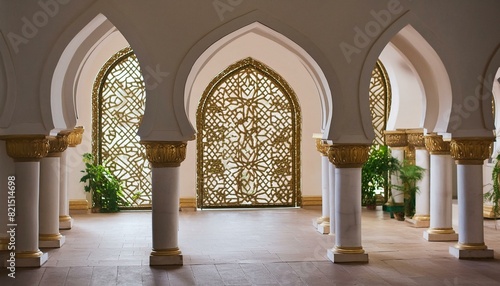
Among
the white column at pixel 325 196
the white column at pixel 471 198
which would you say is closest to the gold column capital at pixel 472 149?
the white column at pixel 471 198

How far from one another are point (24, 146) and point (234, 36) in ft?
9.58

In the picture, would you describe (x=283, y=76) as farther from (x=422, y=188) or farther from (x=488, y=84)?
(x=488, y=84)

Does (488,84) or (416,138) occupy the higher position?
(488,84)

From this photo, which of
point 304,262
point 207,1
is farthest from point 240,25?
point 304,262

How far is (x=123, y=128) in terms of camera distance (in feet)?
50.2

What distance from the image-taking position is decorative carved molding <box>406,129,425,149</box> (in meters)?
13.1

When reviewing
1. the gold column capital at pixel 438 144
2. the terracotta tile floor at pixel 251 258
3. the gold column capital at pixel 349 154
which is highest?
the gold column capital at pixel 438 144

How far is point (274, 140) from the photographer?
15.8 meters

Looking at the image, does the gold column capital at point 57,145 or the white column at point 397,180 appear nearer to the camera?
the gold column capital at point 57,145

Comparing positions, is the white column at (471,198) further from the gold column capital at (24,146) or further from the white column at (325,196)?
the gold column capital at (24,146)

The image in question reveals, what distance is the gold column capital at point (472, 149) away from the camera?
10.2m

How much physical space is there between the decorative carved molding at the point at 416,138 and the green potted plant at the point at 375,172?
0.61 meters

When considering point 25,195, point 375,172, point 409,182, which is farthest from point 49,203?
point 375,172

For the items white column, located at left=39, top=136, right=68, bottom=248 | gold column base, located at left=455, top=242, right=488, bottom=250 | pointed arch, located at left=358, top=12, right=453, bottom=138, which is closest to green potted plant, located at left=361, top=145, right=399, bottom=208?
pointed arch, located at left=358, top=12, right=453, bottom=138
